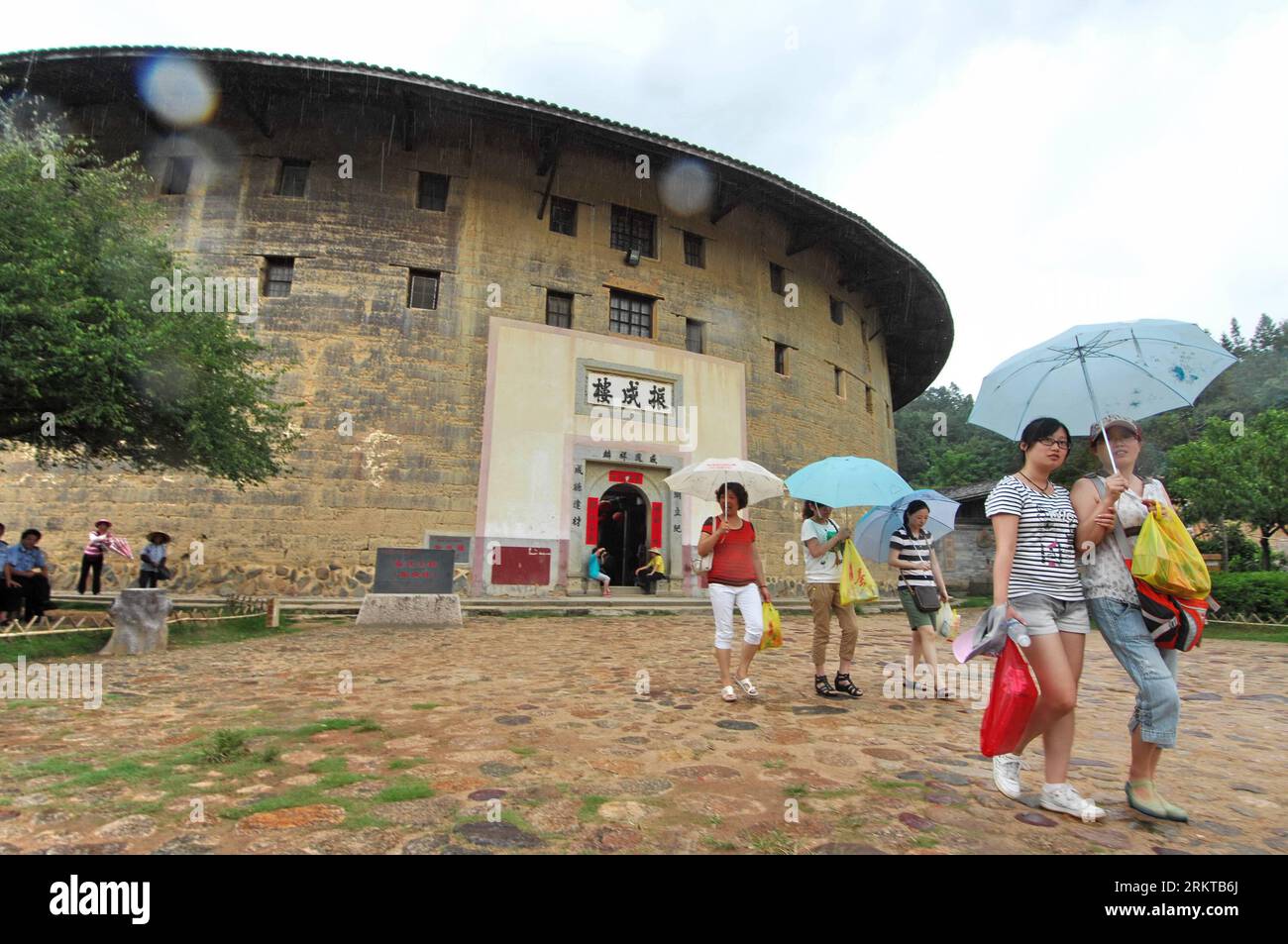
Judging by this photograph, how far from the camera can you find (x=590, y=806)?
2.62m

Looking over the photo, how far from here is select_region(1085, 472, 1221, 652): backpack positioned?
2609 millimetres

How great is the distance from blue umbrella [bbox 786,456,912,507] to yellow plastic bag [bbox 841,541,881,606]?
1.46 ft

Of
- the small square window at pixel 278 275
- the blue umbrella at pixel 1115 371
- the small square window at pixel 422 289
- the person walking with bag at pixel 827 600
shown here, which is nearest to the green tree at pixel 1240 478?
the person walking with bag at pixel 827 600

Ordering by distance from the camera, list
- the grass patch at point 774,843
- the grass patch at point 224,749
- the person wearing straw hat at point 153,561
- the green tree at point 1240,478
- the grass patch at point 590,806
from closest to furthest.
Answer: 1. the grass patch at point 774,843
2. the grass patch at point 590,806
3. the grass patch at point 224,749
4. the person wearing straw hat at point 153,561
5. the green tree at point 1240,478

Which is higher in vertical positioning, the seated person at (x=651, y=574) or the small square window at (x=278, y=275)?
the small square window at (x=278, y=275)

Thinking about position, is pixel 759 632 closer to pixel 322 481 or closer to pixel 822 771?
pixel 822 771

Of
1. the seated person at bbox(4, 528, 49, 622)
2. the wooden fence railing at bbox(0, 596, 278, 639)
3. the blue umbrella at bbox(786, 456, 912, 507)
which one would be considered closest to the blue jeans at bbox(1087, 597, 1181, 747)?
the blue umbrella at bbox(786, 456, 912, 507)

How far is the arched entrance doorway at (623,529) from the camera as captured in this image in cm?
1631

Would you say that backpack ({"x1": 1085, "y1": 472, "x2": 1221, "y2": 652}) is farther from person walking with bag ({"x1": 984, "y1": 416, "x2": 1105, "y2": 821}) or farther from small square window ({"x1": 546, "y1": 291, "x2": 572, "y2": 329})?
small square window ({"x1": 546, "y1": 291, "x2": 572, "y2": 329})

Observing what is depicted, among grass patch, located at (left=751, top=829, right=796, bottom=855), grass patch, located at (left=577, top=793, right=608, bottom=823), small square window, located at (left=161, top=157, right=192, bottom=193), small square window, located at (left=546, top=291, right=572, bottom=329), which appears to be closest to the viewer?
grass patch, located at (left=751, top=829, right=796, bottom=855)

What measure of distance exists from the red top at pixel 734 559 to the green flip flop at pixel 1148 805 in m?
2.61

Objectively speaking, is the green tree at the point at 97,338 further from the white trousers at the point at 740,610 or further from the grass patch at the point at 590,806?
the grass patch at the point at 590,806

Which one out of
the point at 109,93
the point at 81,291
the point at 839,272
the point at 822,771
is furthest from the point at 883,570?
the point at 109,93

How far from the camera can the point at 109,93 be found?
47.4 ft
